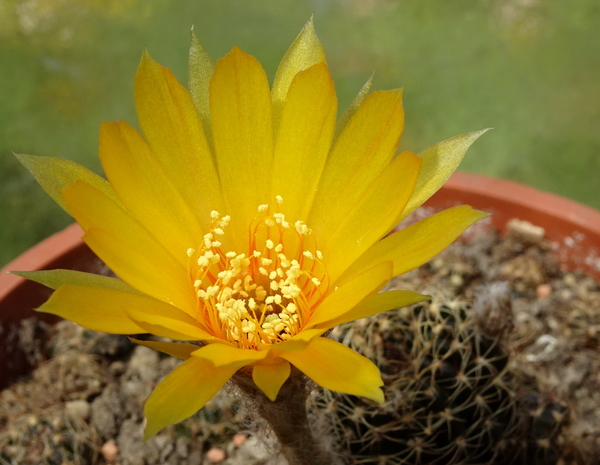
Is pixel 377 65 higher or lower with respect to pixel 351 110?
lower

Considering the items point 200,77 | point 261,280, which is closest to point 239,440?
point 261,280

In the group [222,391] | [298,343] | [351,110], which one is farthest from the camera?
[222,391]

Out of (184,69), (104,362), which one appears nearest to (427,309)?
(104,362)

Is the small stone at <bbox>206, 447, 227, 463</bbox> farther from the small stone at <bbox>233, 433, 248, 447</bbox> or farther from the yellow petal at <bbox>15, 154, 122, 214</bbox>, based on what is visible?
the yellow petal at <bbox>15, 154, 122, 214</bbox>

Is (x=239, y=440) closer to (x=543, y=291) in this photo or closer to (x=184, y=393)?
(x=184, y=393)

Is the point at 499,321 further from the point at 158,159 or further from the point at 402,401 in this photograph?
the point at 158,159

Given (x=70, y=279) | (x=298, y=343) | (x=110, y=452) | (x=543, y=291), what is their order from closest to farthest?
1. (x=298, y=343)
2. (x=70, y=279)
3. (x=110, y=452)
4. (x=543, y=291)
